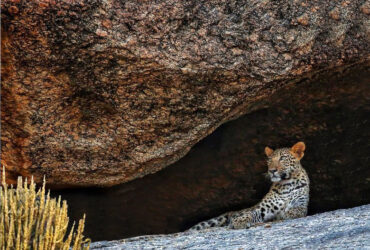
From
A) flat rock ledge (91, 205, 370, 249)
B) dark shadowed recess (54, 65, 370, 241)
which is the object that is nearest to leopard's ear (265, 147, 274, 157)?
dark shadowed recess (54, 65, 370, 241)

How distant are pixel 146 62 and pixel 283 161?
115 inches

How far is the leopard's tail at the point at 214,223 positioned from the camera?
10.5m

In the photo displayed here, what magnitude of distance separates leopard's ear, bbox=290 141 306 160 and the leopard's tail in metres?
1.50

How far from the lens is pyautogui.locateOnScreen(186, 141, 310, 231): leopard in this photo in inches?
395

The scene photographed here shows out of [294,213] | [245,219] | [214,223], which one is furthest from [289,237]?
[214,223]

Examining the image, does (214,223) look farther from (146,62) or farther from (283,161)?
(146,62)

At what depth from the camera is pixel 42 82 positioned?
28.9ft

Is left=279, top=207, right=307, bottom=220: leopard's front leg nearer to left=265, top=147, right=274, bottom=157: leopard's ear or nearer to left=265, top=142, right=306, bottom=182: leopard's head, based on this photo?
left=265, top=142, right=306, bottom=182: leopard's head

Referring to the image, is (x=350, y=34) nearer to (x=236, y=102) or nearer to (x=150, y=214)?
(x=236, y=102)

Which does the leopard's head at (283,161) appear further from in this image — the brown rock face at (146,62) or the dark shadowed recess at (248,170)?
the brown rock face at (146,62)

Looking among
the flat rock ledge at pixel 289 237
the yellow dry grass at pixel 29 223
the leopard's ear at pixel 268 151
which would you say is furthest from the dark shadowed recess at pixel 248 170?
the yellow dry grass at pixel 29 223

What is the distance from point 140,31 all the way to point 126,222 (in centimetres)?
424

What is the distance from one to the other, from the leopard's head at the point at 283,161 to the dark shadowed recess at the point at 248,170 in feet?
1.80

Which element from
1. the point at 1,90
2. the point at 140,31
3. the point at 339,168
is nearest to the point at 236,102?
the point at 140,31
